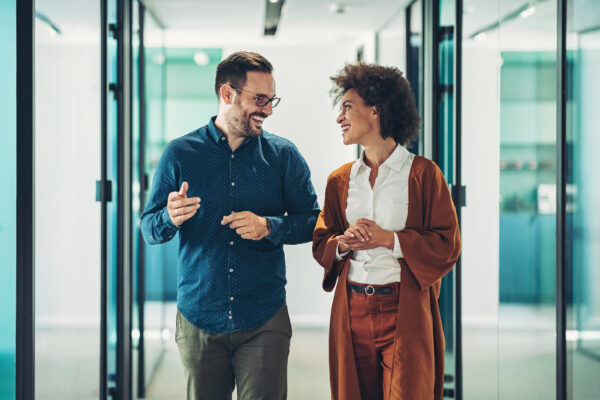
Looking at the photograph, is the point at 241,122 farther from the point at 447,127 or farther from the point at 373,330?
the point at 447,127

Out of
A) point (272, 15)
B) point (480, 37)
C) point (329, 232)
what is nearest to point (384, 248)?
point (329, 232)

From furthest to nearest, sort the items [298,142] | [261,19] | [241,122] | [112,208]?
[298,142] < [261,19] < [112,208] < [241,122]

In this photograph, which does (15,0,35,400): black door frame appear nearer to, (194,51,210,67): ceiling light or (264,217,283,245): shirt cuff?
(264,217,283,245): shirt cuff

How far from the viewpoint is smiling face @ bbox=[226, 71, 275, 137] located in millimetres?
1949

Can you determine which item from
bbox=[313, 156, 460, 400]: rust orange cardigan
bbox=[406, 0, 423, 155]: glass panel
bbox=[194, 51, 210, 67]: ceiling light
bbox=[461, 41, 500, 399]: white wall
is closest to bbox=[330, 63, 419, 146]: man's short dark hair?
bbox=[313, 156, 460, 400]: rust orange cardigan

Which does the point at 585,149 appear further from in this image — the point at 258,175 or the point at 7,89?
the point at 7,89

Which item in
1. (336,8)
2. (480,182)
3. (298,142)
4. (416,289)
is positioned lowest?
(416,289)

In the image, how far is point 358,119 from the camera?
77.4 inches

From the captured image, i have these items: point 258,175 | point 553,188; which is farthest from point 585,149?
point 258,175

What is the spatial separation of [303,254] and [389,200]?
2839mm

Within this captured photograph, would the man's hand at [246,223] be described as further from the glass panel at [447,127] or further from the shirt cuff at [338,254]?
the glass panel at [447,127]

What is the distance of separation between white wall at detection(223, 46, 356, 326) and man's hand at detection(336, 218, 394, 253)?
9.01ft

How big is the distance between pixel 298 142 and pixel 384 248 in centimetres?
287

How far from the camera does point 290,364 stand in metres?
4.30
